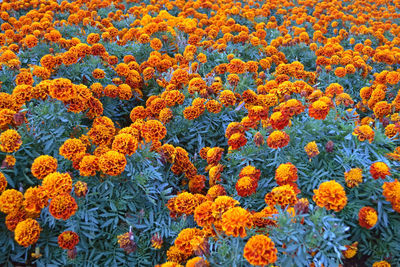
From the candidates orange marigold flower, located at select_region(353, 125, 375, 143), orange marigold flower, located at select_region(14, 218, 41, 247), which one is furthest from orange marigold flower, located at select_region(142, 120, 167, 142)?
orange marigold flower, located at select_region(353, 125, 375, 143)

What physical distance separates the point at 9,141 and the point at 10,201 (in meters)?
0.55

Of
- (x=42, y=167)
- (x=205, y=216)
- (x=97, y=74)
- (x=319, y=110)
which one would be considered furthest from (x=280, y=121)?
(x=97, y=74)

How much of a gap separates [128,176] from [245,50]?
395 cm

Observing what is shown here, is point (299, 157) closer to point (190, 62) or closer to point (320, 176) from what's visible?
point (320, 176)

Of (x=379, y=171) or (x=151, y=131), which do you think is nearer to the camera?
(x=379, y=171)

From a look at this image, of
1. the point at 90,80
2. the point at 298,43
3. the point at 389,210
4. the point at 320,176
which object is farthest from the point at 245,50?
the point at 389,210

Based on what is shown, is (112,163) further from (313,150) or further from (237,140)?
(313,150)

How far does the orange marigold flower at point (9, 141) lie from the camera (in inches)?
106

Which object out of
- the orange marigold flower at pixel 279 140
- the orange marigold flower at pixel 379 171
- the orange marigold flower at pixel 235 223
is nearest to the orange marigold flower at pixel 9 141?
the orange marigold flower at pixel 235 223

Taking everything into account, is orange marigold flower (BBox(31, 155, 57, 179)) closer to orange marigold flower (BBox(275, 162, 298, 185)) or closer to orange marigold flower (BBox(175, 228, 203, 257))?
orange marigold flower (BBox(175, 228, 203, 257))

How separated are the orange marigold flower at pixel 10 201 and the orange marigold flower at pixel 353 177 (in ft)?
9.38

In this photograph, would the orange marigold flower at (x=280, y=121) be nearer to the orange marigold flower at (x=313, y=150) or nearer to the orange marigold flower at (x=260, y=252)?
the orange marigold flower at (x=313, y=150)

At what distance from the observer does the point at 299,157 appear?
10.6ft

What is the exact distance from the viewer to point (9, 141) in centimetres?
272
